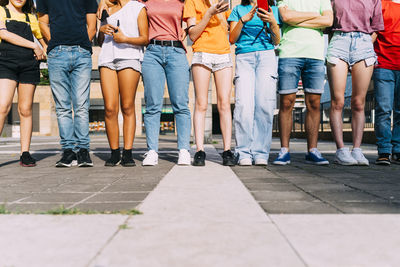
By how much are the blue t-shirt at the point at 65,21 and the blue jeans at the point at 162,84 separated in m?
0.75

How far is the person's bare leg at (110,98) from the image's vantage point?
3725 mm

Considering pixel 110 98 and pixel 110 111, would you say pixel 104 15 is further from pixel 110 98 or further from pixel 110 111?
pixel 110 111

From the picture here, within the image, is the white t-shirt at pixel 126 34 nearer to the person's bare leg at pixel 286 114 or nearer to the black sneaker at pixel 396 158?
the person's bare leg at pixel 286 114

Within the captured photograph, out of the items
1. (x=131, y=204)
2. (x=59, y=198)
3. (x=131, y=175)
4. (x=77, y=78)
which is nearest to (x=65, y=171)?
(x=131, y=175)

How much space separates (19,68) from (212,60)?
2.10 m

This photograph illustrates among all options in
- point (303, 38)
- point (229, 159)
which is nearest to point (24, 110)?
point (229, 159)

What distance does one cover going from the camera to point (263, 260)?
1093mm

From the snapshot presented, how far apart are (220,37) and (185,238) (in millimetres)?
2857

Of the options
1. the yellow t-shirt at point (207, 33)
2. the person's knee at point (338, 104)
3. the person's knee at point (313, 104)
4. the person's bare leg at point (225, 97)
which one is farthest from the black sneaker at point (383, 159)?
the yellow t-shirt at point (207, 33)

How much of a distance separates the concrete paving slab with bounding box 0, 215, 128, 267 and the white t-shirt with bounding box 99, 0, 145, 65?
94.0 inches

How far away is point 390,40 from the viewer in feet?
13.4

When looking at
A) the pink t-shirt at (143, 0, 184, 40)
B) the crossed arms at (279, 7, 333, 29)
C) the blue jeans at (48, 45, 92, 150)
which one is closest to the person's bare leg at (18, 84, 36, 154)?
the blue jeans at (48, 45, 92, 150)

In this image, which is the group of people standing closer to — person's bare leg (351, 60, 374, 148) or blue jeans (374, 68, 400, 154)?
person's bare leg (351, 60, 374, 148)

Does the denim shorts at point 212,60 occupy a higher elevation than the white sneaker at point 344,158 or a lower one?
higher
